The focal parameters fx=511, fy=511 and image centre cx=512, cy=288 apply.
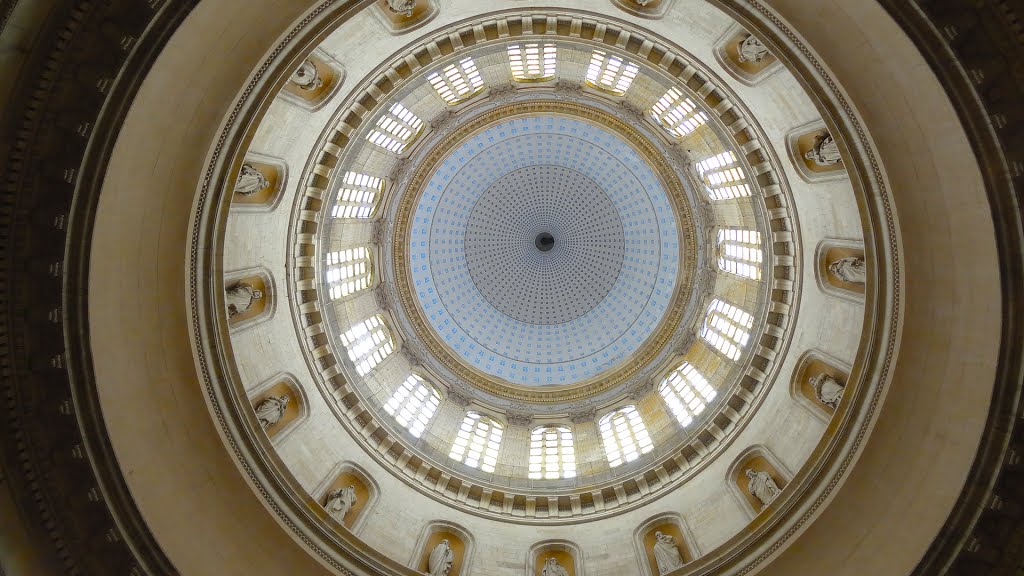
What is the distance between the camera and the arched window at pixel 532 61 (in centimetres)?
2338

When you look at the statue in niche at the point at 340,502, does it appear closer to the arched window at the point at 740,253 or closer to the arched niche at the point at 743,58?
the arched window at the point at 740,253

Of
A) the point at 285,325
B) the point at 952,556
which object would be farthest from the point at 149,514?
the point at 952,556

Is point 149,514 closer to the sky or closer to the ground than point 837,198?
closer to the ground

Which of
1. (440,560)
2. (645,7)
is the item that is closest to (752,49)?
(645,7)

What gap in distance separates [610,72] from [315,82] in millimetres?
14046

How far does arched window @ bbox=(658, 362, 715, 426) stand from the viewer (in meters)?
25.5

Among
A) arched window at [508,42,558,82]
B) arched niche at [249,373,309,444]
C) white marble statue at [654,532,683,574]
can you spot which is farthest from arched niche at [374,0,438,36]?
white marble statue at [654,532,683,574]

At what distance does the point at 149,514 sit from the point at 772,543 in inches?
750

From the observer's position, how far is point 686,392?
2750 cm

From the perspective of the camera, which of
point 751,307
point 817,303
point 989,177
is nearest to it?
point 989,177

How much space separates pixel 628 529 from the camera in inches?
834

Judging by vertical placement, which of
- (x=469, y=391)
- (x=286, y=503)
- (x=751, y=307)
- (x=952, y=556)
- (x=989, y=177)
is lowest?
(x=286, y=503)

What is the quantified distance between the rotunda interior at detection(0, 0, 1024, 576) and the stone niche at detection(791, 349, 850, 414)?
0.16m

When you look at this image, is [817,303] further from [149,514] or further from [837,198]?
[149,514]
